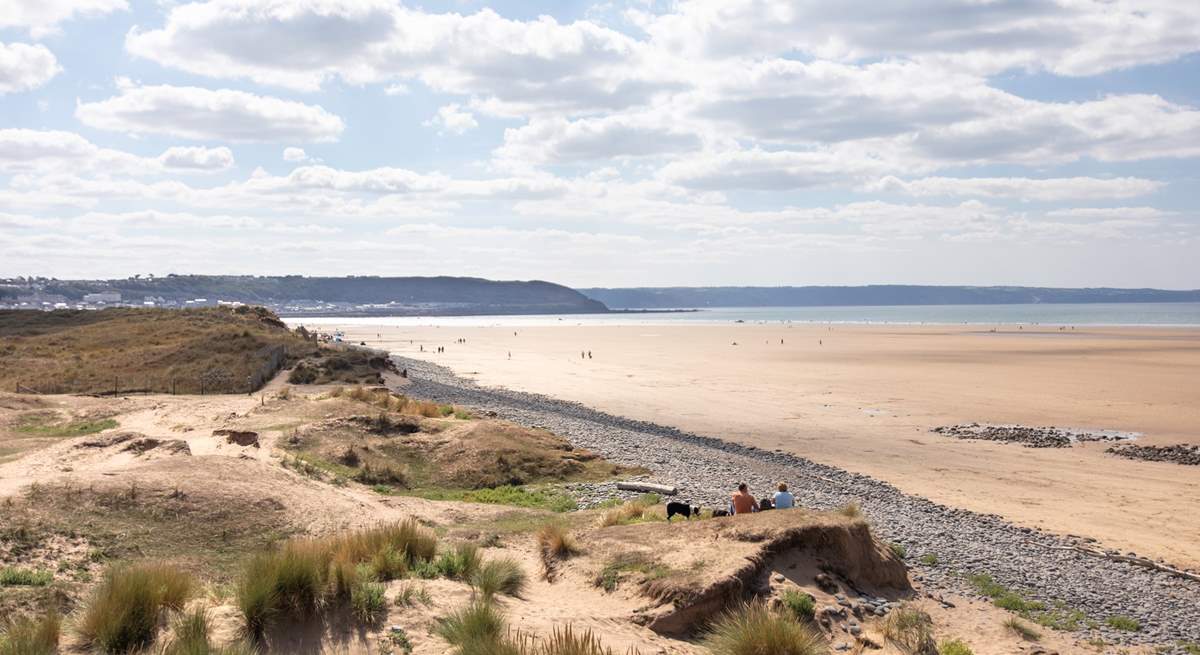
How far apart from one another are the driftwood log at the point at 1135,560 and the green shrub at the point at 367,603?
43.1 feet

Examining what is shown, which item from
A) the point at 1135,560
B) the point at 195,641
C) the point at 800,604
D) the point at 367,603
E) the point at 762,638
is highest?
the point at 195,641

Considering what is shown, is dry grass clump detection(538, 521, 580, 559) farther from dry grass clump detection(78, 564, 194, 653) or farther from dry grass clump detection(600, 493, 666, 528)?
dry grass clump detection(78, 564, 194, 653)

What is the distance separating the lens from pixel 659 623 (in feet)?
34.4

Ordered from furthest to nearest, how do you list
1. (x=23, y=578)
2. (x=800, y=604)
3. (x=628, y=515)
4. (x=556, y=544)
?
(x=628, y=515)
(x=556, y=544)
(x=800, y=604)
(x=23, y=578)

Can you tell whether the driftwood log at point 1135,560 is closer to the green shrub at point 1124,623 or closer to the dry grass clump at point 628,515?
the green shrub at point 1124,623

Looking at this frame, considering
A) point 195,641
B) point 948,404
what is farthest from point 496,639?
point 948,404

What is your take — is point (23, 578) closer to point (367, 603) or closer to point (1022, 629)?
point (367, 603)

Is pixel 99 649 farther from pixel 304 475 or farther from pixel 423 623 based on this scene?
pixel 304 475

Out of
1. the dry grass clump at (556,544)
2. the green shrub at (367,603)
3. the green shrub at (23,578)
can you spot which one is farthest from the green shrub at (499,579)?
the green shrub at (23,578)

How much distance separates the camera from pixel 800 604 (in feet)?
36.7

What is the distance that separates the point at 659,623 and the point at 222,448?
14383 millimetres

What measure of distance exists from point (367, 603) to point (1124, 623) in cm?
1051

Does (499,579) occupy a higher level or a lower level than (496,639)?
lower

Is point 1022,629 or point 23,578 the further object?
point 1022,629
